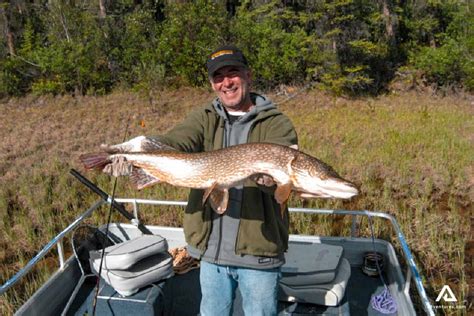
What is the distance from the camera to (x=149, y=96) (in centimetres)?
1434

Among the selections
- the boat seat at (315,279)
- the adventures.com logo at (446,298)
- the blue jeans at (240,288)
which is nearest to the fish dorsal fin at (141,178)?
the blue jeans at (240,288)

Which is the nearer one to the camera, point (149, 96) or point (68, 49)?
point (149, 96)

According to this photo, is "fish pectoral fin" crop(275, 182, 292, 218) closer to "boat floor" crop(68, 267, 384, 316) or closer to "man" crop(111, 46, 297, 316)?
"man" crop(111, 46, 297, 316)

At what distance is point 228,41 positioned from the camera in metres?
17.1

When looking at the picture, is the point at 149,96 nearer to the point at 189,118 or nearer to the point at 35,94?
the point at 35,94

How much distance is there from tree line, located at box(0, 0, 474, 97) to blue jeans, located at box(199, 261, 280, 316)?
12896 millimetres

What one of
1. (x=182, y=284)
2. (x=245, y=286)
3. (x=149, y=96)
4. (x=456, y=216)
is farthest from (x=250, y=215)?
(x=149, y=96)

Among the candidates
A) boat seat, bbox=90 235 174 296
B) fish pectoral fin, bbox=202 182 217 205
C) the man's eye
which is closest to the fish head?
fish pectoral fin, bbox=202 182 217 205

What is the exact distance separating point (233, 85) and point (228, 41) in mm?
15410

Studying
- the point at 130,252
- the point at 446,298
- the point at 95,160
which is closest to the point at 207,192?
the point at 95,160

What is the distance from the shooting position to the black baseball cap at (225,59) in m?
2.31

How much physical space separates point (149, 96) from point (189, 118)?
12.3m

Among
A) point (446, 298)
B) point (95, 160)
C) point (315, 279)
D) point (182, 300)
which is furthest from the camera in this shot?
point (446, 298)

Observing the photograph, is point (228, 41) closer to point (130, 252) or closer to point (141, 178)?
point (130, 252)
